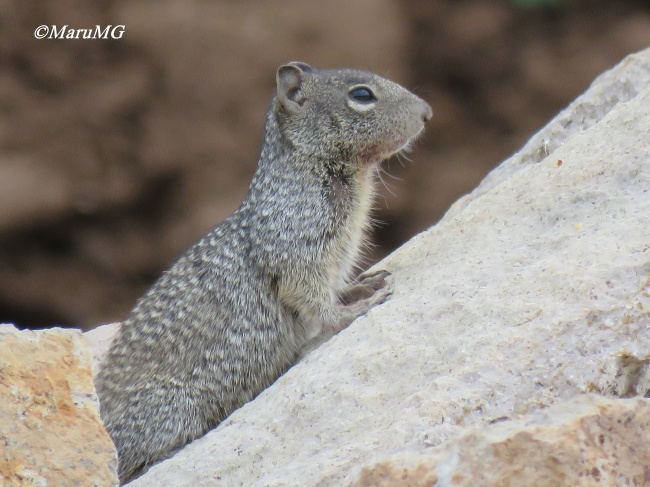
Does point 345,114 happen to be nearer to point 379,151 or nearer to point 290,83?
point 379,151

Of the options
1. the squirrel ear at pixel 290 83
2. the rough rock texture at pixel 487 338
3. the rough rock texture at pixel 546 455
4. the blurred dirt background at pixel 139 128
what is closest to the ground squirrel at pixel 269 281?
the squirrel ear at pixel 290 83

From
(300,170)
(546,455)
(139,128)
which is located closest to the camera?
(546,455)

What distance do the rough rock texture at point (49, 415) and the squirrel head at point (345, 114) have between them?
6.61 ft

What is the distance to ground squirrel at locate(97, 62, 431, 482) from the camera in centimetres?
484

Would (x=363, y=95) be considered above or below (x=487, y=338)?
above

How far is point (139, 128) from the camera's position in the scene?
11.0 metres

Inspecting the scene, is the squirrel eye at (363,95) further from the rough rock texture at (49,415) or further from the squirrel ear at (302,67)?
the rough rock texture at (49,415)

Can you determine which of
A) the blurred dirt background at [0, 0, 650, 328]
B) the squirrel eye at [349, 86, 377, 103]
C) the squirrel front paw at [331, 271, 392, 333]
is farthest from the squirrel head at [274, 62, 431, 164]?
the blurred dirt background at [0, 0, 650, 328]

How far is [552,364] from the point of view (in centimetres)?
360

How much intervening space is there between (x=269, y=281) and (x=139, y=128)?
246 inches

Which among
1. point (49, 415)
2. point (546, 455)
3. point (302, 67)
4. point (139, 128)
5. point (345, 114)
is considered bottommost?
point (546, 455)

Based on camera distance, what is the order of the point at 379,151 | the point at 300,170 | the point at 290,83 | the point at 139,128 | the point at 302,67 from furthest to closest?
the point at 139,128
the point at 302,67
the point at 290,83
the point at 379,151
the point at 300,170

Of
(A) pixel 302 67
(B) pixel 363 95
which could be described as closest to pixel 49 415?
(B) pixel 363 95

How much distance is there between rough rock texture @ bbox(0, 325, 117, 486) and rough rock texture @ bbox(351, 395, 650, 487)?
36.1 inches
